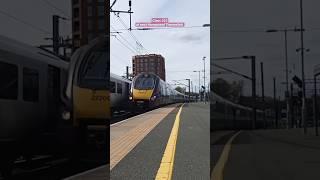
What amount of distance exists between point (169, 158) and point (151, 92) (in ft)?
1.99

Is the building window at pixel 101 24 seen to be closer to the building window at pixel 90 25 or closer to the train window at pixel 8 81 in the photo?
the building window at pixel 90 25

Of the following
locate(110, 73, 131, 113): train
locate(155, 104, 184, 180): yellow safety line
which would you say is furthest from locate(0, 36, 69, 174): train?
locate(155, 104, 184, 180): yellow safety line

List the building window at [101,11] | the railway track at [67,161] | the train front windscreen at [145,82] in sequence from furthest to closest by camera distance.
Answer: the railway track at [67,161]
the train front windscreen at [145,82]
the building window at [101,11]

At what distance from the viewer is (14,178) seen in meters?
4.98

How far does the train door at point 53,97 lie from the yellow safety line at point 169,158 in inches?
43.9

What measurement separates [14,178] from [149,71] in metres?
2.02

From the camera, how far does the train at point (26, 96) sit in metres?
4.52

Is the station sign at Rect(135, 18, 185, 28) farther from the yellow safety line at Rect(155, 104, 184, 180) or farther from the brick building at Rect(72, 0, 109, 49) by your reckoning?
the yellow safety line at Rect(155, 104, 184, 180)

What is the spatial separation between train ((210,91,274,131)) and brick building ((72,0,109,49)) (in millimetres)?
981

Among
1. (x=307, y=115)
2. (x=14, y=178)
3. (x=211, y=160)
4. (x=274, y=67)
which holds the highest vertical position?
(x=274, y=67)

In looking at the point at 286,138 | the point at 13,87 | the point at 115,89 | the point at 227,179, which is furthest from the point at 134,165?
the point at 13,87

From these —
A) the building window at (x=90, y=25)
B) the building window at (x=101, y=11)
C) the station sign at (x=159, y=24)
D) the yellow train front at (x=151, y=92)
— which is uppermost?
the building window at (x=101, y=11)

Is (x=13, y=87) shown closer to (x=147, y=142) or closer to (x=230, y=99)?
(x=147, y=142)

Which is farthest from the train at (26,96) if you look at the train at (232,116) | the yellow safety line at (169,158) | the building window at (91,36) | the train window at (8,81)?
the train at (232,116)
